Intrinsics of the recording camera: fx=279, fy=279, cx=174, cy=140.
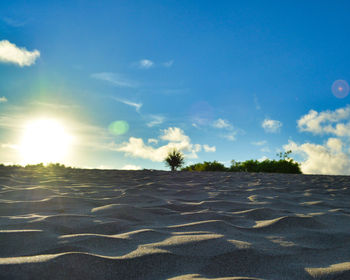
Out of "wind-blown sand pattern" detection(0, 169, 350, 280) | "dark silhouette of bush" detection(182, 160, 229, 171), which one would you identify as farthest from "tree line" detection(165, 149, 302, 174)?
"wind-blown sand pattern" detection(0, 169, 350, 280)

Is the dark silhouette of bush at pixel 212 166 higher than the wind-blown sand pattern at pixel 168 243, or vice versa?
the dark silhouette of bush at pixel 212 166

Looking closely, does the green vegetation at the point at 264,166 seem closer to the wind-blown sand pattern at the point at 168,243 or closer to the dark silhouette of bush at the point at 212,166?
the dark silhouette of bush at the point at 212,166

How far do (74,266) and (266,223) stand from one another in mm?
1255

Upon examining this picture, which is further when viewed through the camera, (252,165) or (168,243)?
(252,165)

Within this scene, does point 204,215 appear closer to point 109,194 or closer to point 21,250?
point 21,250

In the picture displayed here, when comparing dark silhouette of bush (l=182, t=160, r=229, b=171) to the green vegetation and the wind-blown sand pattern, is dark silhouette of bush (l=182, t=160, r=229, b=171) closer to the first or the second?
the green vegetation

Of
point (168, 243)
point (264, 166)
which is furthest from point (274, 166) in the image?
point (168, 243)

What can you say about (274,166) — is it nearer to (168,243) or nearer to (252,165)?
(252,165)

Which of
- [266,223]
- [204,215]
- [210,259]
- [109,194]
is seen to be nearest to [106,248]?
[210,259]

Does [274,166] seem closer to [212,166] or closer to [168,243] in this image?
[212,166]

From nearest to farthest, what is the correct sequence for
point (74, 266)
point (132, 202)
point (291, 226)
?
point (74, 266), point (291, 226), point (132, 202)

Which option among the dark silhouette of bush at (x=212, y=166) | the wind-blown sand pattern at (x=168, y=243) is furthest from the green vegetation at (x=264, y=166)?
the wind-blown sand pattern at (x=168, y=243)

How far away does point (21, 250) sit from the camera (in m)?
1.26

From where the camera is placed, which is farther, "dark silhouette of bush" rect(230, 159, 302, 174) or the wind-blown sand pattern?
"dark silhouette of bush" rect(230, 159, 302, 174)
